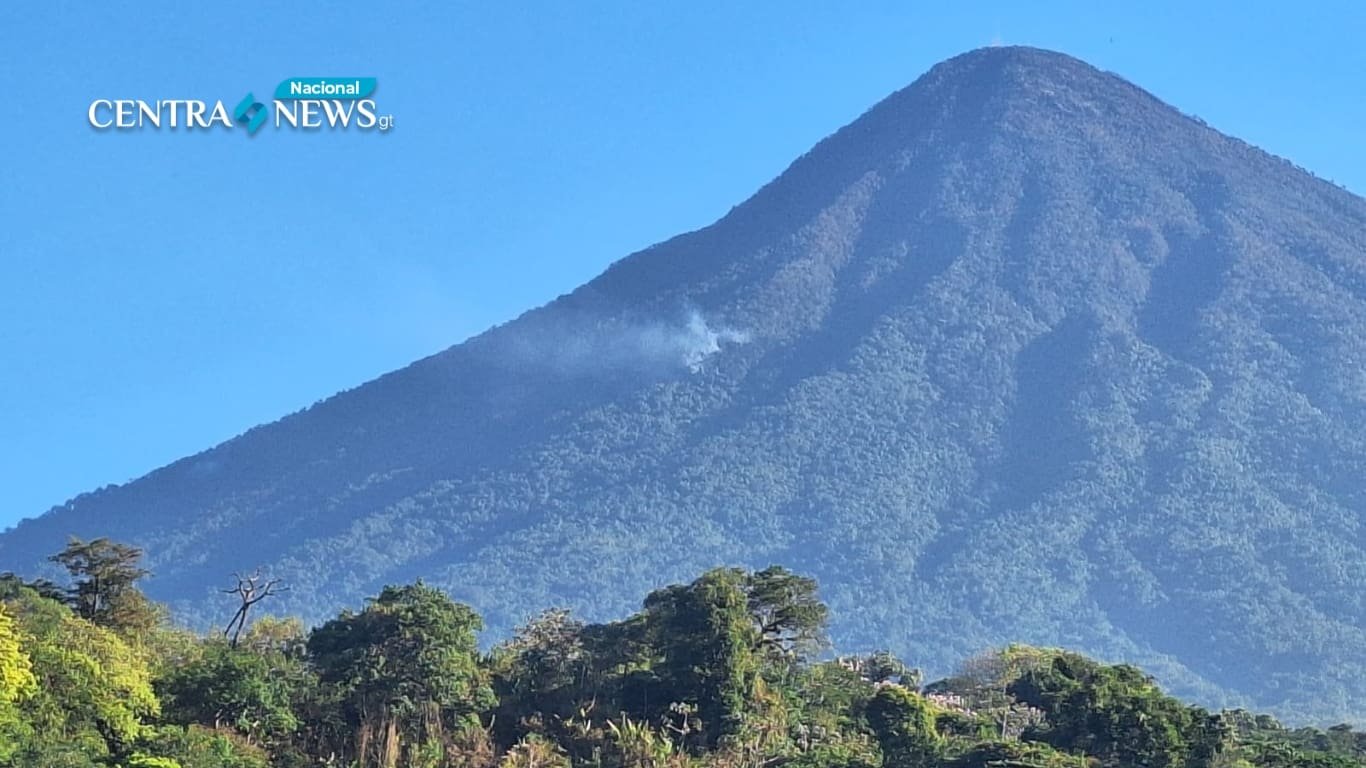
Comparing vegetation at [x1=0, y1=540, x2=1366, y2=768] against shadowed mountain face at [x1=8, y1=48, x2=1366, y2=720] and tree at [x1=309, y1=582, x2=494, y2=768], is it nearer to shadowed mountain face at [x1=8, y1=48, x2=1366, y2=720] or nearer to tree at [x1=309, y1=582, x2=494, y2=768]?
tree at [x1=309, y1=582, x2=494, y2=768]

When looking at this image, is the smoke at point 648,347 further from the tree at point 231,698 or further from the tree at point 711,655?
the tree at point 231,698

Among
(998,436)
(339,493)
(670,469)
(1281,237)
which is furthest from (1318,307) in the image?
(339,493)

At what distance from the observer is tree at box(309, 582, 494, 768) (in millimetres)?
43469

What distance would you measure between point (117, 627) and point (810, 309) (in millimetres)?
147666

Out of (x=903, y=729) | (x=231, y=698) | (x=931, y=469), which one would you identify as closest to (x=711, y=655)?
(x=903, y=729)

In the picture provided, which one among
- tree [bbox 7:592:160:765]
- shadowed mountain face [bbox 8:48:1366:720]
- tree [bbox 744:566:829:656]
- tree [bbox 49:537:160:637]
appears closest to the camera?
tree [bbox 7:592:160:765]

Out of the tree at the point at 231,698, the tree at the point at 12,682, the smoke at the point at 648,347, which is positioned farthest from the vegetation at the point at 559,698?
the smoke at the point at 648,347

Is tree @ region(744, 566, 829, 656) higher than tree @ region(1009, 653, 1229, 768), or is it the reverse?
tree @ region(744, 566, 829, 656)

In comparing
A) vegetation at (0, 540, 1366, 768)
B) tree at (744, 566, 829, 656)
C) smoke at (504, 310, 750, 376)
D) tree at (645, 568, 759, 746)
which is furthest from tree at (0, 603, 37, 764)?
smoke at (504, 310, 750, 376)

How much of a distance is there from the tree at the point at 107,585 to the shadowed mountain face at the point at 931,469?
7943cm

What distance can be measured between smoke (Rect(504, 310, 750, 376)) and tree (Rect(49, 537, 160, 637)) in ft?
454

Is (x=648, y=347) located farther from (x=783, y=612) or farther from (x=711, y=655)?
(x=711, y=655)

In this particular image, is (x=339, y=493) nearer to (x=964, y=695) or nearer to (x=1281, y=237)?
(x=1281, y=237)

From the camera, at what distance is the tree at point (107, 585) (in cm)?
4534
